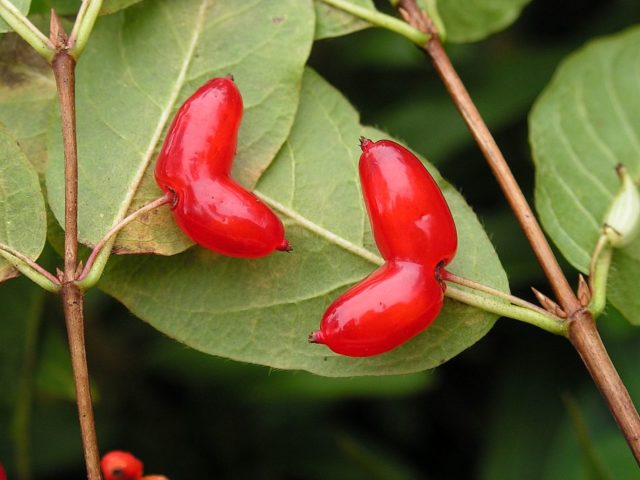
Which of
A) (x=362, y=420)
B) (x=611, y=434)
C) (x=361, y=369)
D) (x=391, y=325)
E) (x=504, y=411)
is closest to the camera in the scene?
(x=391, y=325)

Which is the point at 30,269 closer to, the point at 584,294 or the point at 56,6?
the point at 56,6

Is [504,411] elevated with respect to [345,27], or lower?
lower

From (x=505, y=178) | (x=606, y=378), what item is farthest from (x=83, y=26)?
(x=606, y=378)

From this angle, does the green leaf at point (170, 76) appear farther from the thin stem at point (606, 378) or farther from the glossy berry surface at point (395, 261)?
the thin stem at point (606, 378)

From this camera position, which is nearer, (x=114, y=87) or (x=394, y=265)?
(x=394, y=265)

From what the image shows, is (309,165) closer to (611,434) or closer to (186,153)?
(186,153)

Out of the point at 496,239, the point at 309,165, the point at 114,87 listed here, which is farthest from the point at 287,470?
the point at 114,87
